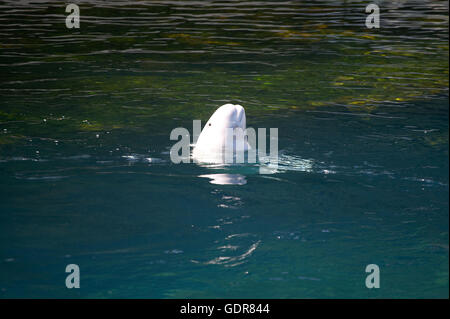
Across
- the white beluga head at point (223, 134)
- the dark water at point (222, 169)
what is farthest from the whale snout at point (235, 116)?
the dark water at point (222, 169)

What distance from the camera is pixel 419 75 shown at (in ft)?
42.3

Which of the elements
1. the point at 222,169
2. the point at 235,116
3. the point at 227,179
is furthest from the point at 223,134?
the point at 227,179

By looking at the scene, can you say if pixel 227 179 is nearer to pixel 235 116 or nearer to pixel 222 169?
pixel 222 169

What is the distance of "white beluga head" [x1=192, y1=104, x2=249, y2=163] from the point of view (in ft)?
26.6

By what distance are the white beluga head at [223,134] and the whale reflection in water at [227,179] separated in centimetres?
45

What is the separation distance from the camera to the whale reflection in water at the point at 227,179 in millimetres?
7480

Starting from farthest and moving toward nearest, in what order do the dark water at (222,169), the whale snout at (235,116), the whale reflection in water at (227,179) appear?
1. the whale snout at (235,116)
2. the whale reflection in water at (227,179)
3. the dark water at (222,169)

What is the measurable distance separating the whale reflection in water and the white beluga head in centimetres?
45

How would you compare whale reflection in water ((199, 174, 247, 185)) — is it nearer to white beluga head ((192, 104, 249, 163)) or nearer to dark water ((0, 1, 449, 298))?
dark water ((0, 1, 449, 298))

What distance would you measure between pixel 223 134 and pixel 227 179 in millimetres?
794

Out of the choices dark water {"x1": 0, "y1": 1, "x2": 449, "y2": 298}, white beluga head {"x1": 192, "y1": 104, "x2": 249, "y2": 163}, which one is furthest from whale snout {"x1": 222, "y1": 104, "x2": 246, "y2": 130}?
dark water {"x1": 0, "y1": 1, "x2": 449, "y2": 298}

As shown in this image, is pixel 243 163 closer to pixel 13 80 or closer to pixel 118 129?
pixel 118 129

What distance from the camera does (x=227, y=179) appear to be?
24.9ft

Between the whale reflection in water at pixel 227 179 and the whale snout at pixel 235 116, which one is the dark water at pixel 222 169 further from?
the whale snout at pixel 235 116
